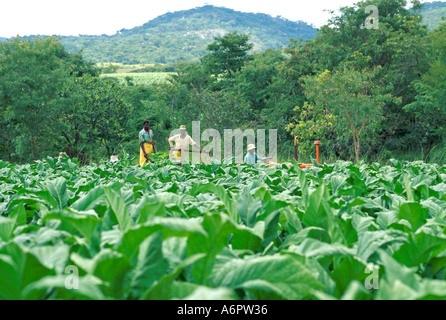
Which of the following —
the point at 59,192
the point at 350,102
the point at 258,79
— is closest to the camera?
the point at 59,192

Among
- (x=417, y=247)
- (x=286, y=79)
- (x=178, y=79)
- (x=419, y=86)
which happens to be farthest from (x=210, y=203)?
(x=178, y=79)

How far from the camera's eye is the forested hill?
118 metres

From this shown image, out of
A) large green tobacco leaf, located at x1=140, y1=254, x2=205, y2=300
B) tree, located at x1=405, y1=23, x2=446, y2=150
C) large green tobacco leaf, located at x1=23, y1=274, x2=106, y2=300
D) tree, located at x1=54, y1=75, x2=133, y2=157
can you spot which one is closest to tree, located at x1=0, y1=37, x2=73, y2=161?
tree, located at x1=54, y1=75, x2=133, y2=157

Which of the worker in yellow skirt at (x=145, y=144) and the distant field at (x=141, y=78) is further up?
the distant field at (x=141, y=78)

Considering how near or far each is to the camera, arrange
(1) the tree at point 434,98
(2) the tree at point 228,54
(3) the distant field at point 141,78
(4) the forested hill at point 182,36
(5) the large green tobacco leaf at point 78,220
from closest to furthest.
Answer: (5) the large green tobacco leaf at point 78,220 → (1) the tree at point 434,98 → (2) the tree at point 228,54 → (3) the distant field at point 141,78 → (4) the forested hill at point 182,36

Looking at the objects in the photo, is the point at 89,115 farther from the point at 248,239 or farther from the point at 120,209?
the point at 248,239

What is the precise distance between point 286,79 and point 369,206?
26.5m

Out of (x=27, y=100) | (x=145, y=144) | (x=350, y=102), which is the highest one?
(x=27, y=100)

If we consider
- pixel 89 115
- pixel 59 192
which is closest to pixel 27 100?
pixel 89 115

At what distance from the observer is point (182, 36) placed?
15212cm

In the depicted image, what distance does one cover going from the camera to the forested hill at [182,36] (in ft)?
387

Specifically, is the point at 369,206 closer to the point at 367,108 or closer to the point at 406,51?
the point at 367,108

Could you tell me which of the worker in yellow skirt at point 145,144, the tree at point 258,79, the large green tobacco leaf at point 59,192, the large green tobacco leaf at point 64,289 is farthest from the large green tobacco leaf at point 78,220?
the tree at point 258,79

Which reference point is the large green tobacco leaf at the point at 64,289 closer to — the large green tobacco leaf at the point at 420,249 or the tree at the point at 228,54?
the large green tobacco leaf at the point at 420,249
